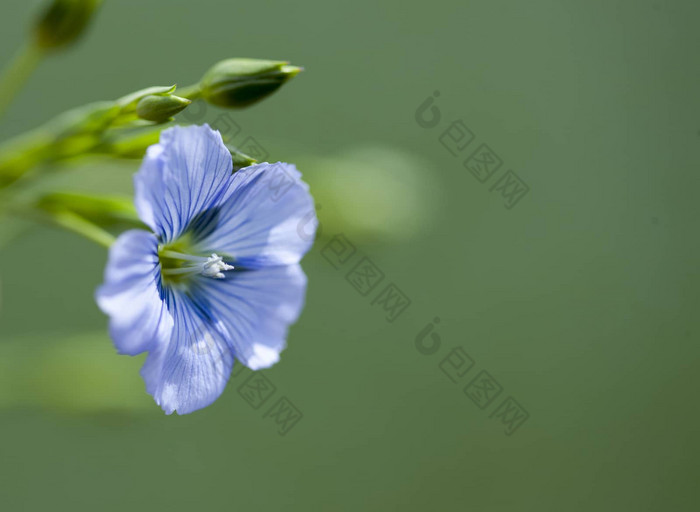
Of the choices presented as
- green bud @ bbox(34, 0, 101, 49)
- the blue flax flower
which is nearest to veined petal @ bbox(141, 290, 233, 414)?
the blue flax flower

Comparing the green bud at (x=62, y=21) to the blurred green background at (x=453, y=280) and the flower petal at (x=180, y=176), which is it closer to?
the flower petal at (x=180, y=176)

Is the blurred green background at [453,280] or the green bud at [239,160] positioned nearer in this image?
the green bud at [239,160]

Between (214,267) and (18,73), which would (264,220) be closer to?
(214,267)

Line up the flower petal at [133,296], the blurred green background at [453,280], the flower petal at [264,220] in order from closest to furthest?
the flower petal at [133,296] → the flower petal at [264,220] → the blurred green background at [453,280]

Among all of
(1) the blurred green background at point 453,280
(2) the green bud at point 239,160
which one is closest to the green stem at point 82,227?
(2) the green bud at point 239,160

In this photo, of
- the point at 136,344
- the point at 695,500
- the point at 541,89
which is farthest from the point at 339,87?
the point at 136,344

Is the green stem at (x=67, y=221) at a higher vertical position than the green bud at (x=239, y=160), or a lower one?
higher

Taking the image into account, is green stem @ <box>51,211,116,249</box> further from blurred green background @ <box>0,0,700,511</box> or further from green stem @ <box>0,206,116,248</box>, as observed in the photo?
blurred green background @ <box>0,0,700,511</box>

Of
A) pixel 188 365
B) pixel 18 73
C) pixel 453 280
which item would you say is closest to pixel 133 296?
pixel 188 365
